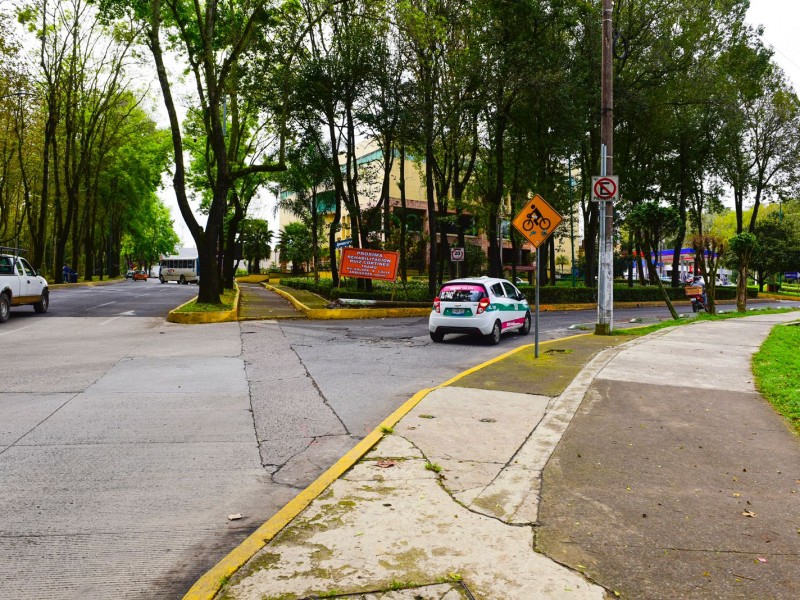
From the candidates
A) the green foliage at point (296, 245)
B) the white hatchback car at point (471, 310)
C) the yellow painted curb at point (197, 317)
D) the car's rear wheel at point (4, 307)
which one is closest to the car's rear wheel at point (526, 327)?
the white hatchback car at point (471, 310)

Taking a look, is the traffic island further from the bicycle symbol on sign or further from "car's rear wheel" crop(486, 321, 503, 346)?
the bicycle symbol on sign

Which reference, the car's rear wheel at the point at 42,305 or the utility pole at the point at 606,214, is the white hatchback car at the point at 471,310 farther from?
the car's rear wheel at the point at 42,305

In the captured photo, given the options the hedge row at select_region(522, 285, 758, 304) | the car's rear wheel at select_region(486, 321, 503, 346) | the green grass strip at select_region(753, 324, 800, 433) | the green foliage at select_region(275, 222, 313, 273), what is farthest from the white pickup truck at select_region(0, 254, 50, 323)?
the green foliage at select_region(275, 222, 313, 273)

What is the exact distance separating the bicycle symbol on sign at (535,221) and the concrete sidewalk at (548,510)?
390cm

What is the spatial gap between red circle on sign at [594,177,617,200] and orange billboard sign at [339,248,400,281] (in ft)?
31.4

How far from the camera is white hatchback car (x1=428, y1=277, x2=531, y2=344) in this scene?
45.2ft

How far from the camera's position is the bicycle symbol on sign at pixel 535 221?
418 inches

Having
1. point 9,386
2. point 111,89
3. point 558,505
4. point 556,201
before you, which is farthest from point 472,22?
point 111,89

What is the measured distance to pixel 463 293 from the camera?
1403 cm

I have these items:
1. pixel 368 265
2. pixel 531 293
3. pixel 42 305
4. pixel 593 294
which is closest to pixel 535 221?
pixel 368 265

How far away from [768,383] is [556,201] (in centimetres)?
2542

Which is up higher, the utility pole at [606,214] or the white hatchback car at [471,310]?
the utility pole at [606,214]

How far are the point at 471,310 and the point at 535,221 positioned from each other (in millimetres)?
3654

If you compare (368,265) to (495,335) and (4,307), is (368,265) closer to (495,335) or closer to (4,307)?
(495,335)
